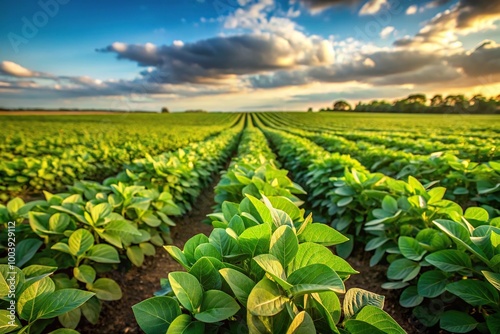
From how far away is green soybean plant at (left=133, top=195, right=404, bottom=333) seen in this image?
30.9 inches

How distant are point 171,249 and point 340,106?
99744mm

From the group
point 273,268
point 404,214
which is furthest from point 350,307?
point 404,214

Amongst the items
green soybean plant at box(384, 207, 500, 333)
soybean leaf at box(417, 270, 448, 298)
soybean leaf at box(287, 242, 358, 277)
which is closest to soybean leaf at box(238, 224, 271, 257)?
soybean leaf at box(287, 242, 358, 277)

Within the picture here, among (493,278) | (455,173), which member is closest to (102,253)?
(493,278)

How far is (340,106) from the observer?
308 feet

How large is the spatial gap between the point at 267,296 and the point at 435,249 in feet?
5.07

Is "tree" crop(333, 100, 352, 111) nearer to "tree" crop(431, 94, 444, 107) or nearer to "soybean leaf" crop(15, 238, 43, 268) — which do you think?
"tree" crop(431, 94, 444, 107)

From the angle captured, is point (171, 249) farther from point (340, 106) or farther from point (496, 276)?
point (340, 106)

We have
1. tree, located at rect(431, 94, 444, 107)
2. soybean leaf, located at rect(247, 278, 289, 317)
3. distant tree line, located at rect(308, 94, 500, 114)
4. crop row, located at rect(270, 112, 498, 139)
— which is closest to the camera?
soybean leaf, located at rect(247, 278, 289, 317)

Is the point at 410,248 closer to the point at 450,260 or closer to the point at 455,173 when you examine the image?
the point at 450,260

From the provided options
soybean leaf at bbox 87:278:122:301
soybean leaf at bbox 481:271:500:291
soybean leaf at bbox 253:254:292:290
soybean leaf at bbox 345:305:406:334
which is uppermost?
soybean leaf at bbox 253:254:292:290

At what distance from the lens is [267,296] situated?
0.79m

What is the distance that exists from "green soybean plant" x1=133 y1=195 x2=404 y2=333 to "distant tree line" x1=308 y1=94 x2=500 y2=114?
51429 mm

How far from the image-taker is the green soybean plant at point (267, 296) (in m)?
0.78
